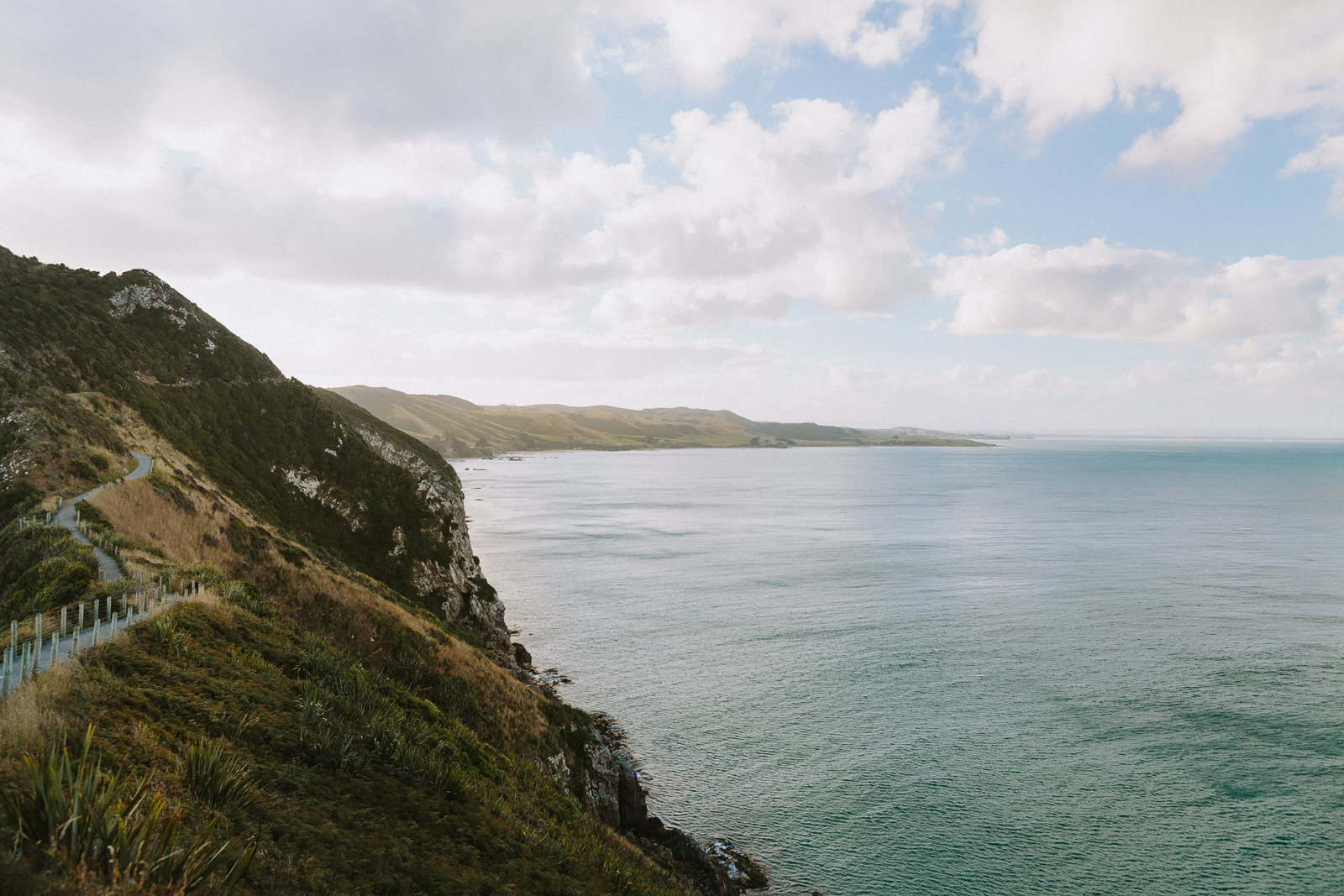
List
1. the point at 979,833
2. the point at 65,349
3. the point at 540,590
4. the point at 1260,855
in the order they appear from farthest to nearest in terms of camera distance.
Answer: the point at 540,590 → the point at 65,349 → the point at 979,833 → the point at 1260,855

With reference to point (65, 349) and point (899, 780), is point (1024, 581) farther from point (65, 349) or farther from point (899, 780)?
point (65, 349)

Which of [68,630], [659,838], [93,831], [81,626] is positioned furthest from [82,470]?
[93,831]

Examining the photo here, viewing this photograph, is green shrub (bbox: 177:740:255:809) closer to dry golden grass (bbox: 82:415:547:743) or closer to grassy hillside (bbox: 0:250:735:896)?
grassy hillside (bbox: 0:250:735:896)

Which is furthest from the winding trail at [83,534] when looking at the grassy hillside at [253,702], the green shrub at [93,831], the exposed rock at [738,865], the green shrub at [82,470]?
the exposed rock at [738,865]

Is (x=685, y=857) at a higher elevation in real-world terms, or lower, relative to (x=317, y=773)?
lower

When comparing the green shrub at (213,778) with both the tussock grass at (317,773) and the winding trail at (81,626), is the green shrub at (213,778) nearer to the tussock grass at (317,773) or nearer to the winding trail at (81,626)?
the tussock grass at (317,773)

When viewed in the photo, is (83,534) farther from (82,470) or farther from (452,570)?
(452,570)

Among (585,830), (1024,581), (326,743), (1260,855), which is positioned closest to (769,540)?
(1024,581)
